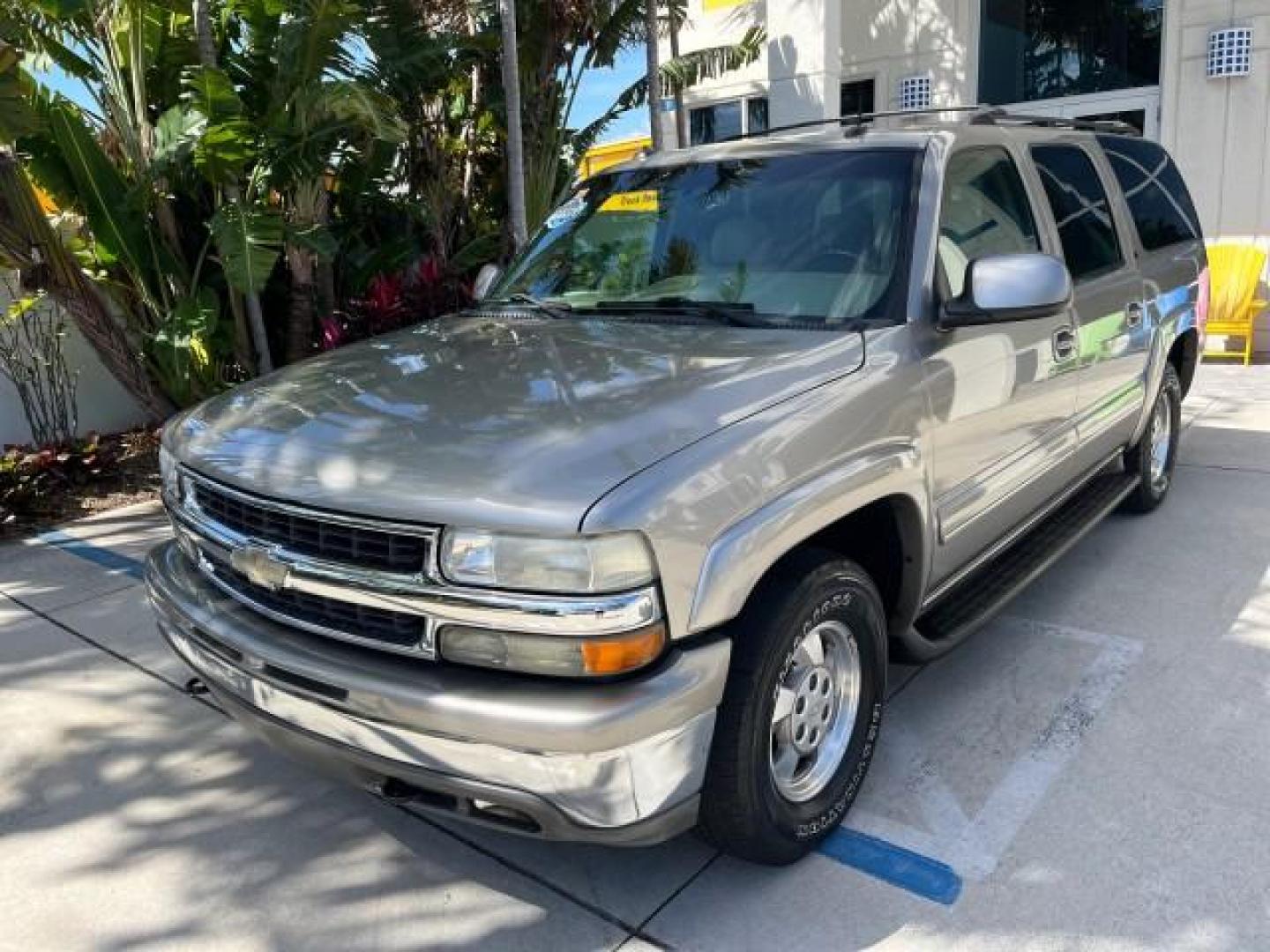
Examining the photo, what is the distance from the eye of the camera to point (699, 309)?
127 inches

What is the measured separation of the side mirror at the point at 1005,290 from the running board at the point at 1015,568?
3.13ft

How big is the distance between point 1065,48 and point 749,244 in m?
9.22

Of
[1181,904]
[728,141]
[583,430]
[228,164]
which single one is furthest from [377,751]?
[228,164]

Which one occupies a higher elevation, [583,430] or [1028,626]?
[583,430]

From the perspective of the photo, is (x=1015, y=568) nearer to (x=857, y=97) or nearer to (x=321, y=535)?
(x=321, y=535)

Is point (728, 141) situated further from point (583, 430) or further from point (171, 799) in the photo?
point (171, 799)

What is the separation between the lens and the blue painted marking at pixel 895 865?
2646 mm

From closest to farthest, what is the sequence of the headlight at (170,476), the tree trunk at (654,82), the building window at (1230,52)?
the headlight at (170,476)
the building window at (1230,52)
the tree trunk at (654,82)

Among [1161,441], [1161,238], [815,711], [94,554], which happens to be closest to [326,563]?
[815,711]

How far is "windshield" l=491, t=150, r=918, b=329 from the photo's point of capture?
3.12 m

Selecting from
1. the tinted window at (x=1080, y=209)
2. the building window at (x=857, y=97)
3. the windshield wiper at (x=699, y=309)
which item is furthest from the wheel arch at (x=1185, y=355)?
the building window at (x=857, y=97)

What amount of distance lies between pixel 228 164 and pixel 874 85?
312 inches

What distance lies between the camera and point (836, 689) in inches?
113

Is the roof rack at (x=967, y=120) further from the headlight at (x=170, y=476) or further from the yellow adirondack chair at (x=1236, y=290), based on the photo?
the yellow adirondack chair at (x=1236, y=290)
